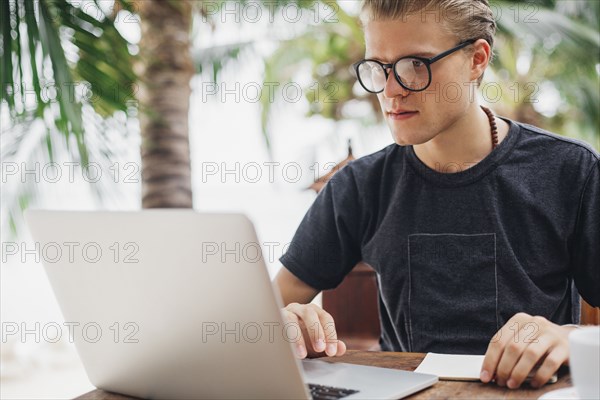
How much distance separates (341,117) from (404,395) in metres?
7.75

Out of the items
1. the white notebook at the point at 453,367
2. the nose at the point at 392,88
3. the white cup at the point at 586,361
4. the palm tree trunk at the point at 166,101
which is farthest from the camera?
the palm tree trunk at the point at 166,101

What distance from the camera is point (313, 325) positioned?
3.67 feet

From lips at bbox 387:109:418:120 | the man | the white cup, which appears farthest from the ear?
the white cup

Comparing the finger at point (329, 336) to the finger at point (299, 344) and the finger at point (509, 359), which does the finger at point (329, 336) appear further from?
the finger at point (509, 359)

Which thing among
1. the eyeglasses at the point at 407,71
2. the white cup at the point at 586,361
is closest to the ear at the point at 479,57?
the eyeglasses at the point at 407,71

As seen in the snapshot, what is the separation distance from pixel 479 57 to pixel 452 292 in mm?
566

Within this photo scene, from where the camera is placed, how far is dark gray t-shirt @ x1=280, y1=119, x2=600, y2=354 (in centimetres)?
147

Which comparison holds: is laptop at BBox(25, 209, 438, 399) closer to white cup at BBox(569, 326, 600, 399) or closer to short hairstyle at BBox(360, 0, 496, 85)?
white cup at BBox(569, 326, 600, 399)

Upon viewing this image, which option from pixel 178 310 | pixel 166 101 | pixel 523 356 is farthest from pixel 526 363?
pixel 166 101

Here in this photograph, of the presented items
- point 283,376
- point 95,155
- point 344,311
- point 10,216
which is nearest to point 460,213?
point 344,311

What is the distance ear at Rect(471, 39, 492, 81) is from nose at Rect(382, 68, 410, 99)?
247 mm

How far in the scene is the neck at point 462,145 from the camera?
1.56 metres

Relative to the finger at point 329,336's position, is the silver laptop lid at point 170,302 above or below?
above

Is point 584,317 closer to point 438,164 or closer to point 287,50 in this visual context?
point 438,164
